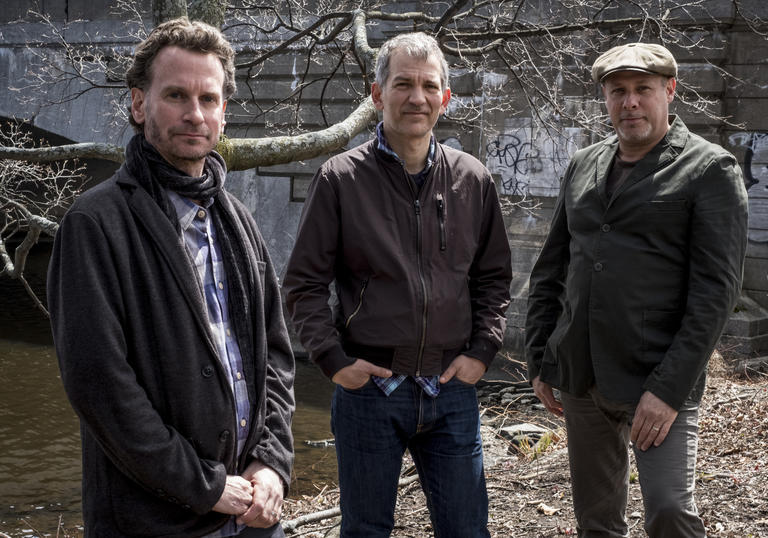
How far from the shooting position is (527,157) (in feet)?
35.0

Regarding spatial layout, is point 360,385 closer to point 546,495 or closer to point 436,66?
point 436,66

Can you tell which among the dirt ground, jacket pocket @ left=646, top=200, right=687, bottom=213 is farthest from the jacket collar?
the dirt ground

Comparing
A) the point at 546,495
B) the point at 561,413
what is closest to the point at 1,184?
the point at 546,495

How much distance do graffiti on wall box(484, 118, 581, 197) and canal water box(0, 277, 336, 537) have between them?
3.36 m

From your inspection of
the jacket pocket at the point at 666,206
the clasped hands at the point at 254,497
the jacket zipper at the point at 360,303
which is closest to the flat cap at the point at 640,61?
the jacket pocket at the point at 666,206

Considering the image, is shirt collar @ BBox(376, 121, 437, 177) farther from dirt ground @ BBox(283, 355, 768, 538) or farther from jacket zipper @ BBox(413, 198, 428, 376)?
dirt ground @ BBox(283, 355, 768, 538)

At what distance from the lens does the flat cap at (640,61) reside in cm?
282

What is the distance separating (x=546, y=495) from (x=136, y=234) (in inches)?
126

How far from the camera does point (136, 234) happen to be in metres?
1.96

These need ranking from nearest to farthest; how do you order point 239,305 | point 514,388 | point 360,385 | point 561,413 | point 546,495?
1. point 239,305
2. point 360,385
3. point 561,413
4. point 546,495
5. point 514,388

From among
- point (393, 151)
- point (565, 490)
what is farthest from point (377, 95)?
point (565, 490)

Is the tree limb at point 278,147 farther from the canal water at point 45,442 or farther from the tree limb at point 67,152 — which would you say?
the canal water at point 45,442

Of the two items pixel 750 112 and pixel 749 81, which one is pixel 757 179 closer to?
pixel 750 112

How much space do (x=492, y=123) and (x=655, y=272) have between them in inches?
329
